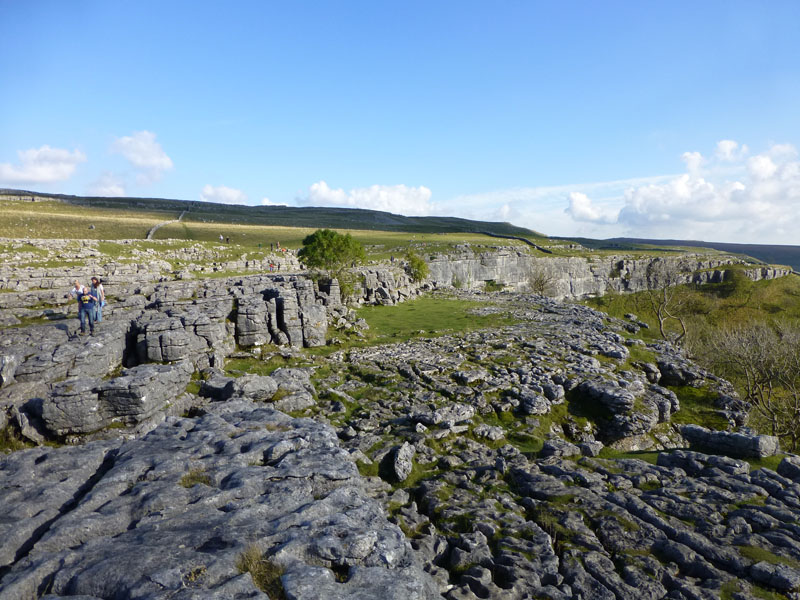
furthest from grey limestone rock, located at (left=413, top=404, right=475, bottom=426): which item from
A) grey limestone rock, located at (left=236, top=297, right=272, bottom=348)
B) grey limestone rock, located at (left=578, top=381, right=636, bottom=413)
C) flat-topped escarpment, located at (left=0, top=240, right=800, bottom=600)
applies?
grey limestone rock, located at (left=236, top=297, right=272, bottom=348)

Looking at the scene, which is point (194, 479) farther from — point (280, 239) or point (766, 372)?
point (280, 239)

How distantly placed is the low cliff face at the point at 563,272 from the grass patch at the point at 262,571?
77.0 m

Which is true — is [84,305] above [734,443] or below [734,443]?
above

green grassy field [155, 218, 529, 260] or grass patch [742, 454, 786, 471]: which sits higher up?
green grassy field [155, 218, 529, 260]

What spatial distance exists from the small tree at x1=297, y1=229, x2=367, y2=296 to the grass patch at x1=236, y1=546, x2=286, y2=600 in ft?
135

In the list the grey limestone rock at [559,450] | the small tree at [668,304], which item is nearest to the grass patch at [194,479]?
the grey limestone rock at [559,450]

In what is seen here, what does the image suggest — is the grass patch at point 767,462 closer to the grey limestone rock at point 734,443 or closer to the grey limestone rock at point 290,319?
the grey limestone rock at point 734,443

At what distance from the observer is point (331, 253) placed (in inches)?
1892

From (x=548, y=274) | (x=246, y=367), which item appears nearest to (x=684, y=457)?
(x=246, y=367)

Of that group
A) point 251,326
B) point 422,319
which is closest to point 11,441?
point 251,326

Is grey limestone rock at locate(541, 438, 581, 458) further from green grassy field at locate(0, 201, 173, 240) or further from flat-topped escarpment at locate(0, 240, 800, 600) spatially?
green grassy field at locate(0, 201, 173, 240)

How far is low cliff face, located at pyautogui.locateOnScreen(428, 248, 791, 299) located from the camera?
9650 centimetres

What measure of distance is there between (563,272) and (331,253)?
92722 millimetres

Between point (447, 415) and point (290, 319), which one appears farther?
point (290, 319)
